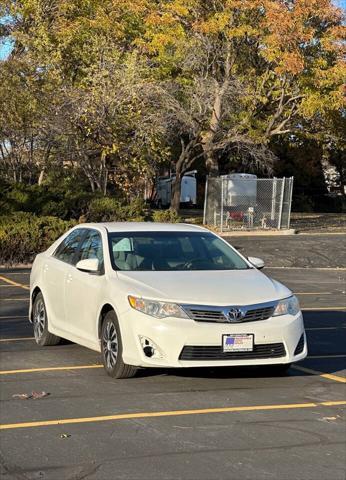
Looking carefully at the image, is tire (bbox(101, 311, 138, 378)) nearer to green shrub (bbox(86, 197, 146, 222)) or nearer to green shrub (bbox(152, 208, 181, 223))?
green shrub (bbox(86, 197, 146, 222))

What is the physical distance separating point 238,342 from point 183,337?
0.51m

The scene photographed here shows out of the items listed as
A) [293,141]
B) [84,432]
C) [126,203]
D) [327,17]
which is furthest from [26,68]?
[84,432]

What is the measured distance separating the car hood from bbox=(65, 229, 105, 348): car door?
0.36 meters

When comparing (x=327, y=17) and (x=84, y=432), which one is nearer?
(x=84, y=432)

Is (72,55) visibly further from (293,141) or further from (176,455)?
(176,455)

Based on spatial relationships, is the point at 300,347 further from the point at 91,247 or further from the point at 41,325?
the point at 41,325

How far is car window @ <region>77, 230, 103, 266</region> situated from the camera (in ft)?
27.8

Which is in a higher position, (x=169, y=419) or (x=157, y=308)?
(x=157, y=308)

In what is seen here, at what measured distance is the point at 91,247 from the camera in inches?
342

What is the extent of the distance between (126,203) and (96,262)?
1887 cm

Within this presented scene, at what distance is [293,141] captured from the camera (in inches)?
1726

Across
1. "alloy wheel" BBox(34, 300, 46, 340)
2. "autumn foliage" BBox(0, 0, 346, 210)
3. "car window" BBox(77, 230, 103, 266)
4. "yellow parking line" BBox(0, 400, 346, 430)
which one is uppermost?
"autumn foliage" BBox(0, 0, 346, 210)

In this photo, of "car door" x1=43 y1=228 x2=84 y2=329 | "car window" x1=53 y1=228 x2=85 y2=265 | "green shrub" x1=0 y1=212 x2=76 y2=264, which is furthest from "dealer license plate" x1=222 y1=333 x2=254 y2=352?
"green shrub" x1=0 y1=212 x2=76 y2=264

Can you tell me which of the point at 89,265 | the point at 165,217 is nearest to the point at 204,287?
the point at 89,265
